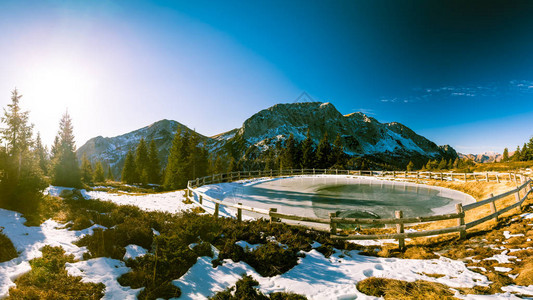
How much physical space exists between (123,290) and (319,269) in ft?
15.8

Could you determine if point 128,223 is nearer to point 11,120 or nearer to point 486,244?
point 486,244

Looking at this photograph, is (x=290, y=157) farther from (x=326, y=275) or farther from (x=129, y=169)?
(x=326, y=275)

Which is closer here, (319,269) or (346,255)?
(319,269)

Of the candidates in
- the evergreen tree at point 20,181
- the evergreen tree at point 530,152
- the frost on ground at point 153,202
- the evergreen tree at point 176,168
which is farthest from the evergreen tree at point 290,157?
the evergreen tree at point 530,152

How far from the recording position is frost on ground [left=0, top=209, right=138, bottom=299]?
→ 4289 millimetres

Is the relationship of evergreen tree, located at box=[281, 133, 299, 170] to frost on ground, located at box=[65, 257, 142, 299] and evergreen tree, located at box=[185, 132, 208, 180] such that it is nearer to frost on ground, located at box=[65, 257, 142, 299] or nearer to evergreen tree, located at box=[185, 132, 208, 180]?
evergreen tree, located at box=[185, 132, 208, 180]

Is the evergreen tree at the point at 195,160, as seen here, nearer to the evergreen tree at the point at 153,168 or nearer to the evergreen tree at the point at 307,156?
the evergreen tree at the point at 153,168

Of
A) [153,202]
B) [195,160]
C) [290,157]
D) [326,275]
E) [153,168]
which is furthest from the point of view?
[290,157]

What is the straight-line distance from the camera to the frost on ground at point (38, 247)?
429cm

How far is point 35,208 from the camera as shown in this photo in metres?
8.34

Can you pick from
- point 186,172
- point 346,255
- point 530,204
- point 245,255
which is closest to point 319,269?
point 346,255

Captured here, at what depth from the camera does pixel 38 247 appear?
546cm

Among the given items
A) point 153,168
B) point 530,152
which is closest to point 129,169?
point 153,168

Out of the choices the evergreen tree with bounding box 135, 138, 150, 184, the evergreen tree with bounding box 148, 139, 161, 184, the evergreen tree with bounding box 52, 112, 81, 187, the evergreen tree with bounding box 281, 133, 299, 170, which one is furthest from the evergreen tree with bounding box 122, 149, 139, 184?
the evergreen tree with bounding box 281, 133, 299, 170
